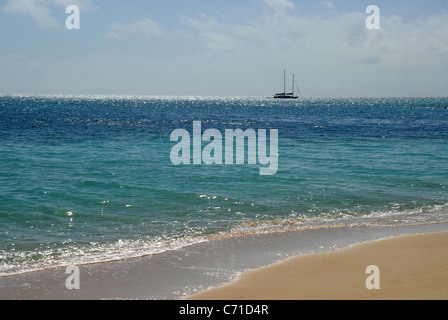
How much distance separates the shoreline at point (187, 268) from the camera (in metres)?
7.43

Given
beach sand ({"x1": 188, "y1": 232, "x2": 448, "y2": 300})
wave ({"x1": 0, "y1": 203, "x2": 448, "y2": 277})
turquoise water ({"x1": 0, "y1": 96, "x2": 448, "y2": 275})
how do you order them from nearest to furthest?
beach sand ({"x1": 188, "y1": 232, "x2": 448, "y2": 300}), wave ({"x1": 0, "y1": 203, "x2": 448, "y2": 277}), turquoise water ({"x1": 0, "y1": 96, "x2": 448, "y2": 275})

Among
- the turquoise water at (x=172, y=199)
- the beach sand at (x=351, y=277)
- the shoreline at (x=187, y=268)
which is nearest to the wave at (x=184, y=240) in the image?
the turquoise water at (x=172, y=199)

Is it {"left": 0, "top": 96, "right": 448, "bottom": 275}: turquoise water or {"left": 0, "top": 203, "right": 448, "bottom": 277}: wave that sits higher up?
{"left": 0, "top": 96, "right": 448, "bottom": 275}: turquoise water

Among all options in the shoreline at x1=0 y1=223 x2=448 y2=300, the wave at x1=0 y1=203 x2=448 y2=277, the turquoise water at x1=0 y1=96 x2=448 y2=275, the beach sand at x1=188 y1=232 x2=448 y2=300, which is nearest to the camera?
the beach sand at x1=188 y1=232 x2=448 y2=300

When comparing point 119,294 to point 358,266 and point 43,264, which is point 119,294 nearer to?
point 43,264

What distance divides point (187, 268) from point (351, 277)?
3365mm

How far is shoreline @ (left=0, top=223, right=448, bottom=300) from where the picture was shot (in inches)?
292

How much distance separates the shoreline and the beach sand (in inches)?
11.4

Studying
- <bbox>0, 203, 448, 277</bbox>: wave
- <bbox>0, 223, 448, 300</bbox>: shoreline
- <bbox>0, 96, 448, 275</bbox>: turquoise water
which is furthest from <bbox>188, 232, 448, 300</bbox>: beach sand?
<bbox>0, 96, 448, 275</bbox>: turquoise water

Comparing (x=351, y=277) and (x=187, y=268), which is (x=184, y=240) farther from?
(x=351, y=277)

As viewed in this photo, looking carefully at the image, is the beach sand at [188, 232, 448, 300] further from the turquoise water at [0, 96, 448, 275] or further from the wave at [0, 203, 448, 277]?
the turquoise water at [0, 96, 448, 275]

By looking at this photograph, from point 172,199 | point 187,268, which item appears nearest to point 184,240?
→ point 187,268

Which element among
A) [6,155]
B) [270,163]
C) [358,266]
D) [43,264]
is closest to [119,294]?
[43,264]
